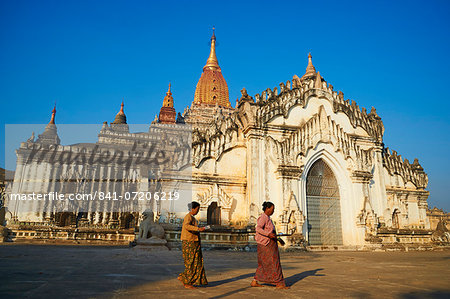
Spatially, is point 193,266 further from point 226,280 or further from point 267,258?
point 267,258

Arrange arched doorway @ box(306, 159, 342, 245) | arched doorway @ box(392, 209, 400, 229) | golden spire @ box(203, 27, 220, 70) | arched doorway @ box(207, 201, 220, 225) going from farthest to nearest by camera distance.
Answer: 1. golden spire @ box(203, 27, 220, 70)
2. arched doorway @ box(392, 209, 400, 229)
3. arched doorway @ box(306, 159, 342, 245)
4. arched doorway @ box(207, 201, 220, 225)

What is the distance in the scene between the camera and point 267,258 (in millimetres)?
5723

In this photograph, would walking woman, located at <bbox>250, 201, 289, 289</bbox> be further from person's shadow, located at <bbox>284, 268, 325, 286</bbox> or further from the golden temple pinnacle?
the golden temple pinnacle

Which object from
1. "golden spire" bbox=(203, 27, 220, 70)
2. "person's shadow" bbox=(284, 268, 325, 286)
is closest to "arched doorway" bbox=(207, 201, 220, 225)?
"person's shadow" bbox=(284, 268, 325, 286)

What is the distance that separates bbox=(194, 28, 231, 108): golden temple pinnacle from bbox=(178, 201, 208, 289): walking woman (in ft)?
175

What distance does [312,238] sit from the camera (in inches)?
709

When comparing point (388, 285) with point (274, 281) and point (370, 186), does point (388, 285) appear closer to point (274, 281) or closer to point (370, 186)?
point (274, 281)

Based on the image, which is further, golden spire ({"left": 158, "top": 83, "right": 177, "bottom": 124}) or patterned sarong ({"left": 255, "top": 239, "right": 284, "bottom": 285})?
golden spire ({"left": 158, "top": 83, "right": 177, "bottom": 124})

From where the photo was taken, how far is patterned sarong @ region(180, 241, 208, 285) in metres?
5.46

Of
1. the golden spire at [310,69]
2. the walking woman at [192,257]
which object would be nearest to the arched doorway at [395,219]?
the golden spire at [310,69]

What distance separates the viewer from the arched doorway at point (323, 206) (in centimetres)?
1838

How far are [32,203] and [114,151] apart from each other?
1205cm

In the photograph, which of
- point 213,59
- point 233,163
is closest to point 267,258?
point 233,163

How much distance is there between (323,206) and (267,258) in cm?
1432
